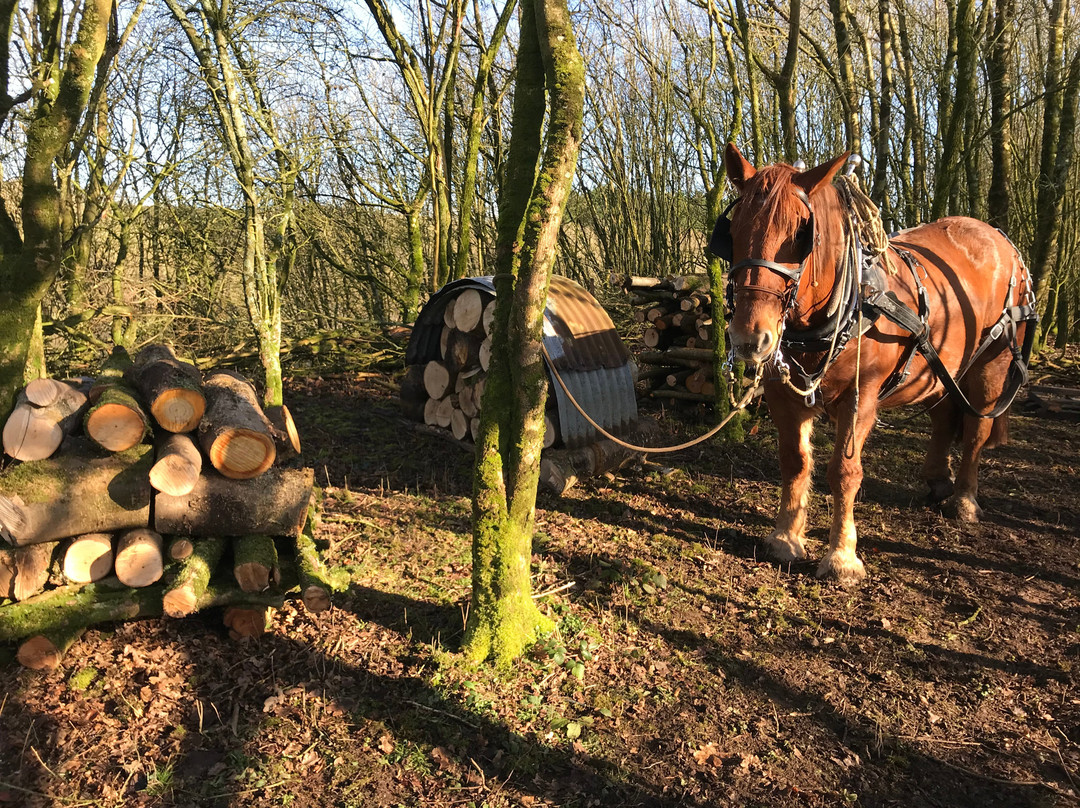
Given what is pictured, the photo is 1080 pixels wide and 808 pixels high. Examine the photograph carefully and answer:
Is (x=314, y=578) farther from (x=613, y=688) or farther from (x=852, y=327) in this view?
(x=852, y=327)

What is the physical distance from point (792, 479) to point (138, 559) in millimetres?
3754

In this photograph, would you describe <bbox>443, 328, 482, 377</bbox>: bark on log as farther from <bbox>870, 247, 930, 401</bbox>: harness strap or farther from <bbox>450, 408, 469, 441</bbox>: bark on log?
<bbox>870, 247, 930, 401</bbox>: harness strap

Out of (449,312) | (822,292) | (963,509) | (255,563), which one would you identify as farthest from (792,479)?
(449,312)

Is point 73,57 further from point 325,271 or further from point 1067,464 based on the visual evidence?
point 325,271

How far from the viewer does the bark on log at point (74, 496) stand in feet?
Result: 10.1

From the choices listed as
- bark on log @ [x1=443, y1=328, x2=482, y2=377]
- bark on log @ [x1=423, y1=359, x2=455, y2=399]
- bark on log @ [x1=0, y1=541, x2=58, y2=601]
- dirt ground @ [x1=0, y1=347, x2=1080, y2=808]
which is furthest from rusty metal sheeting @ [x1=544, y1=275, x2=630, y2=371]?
bark on log @ [x1=0, y1=541, x2=58, y2=601]

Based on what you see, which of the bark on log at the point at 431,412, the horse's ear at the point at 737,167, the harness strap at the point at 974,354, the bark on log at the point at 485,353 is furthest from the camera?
the bark on log at the point at 431,412

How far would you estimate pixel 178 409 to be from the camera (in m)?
3.42

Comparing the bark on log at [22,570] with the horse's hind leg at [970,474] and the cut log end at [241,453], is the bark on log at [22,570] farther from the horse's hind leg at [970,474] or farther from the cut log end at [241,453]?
the horse's hind leg at [970,474]

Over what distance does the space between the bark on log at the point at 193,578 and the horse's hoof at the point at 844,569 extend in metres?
3.45

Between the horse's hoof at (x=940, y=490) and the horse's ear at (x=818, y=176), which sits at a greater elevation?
the horse's ear at (x=818, y=176)

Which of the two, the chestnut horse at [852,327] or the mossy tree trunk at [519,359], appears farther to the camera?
the chestnut horse at [852,327]

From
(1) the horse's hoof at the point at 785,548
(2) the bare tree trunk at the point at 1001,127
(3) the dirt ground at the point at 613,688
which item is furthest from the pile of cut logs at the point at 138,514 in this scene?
(2) the bare tree trunk at the point at 1001,127

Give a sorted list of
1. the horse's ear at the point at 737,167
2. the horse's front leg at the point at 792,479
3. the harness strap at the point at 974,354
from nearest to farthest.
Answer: the horse's ear at the point at 737,167 → the harness strap at the point at 974,354 → the horse's front leg at the point at 792,479
